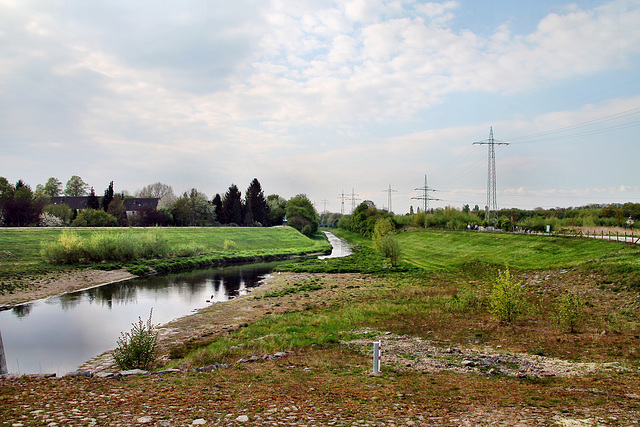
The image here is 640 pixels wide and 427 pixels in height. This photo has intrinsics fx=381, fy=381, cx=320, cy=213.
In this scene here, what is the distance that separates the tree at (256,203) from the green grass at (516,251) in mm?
59895

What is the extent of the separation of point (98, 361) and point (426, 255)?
5277 cm

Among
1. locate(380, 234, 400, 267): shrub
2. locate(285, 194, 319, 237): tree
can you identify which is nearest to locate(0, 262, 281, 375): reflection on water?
locate(380, 234, 400, 267): shrub

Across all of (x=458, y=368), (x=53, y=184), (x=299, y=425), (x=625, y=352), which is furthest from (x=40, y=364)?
(x=53, y=184)

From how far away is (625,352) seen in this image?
12172mm

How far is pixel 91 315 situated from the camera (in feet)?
85.1

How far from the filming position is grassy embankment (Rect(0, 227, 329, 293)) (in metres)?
40.3

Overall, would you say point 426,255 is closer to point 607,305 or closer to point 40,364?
point 607,305

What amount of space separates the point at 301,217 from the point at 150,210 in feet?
146

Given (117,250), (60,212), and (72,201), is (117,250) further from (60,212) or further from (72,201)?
(72,201)

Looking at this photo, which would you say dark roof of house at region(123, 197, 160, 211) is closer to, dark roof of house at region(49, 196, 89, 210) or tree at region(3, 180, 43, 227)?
dark roof of house at region(49, 196, 89, 210)

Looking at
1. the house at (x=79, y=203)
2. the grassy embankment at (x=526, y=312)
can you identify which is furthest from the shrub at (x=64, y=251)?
the house at (x=79, y=203)

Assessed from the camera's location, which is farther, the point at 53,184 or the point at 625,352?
the point at 53,184

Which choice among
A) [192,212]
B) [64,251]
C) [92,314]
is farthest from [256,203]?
[92,314]

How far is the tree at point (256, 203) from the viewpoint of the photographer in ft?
395
